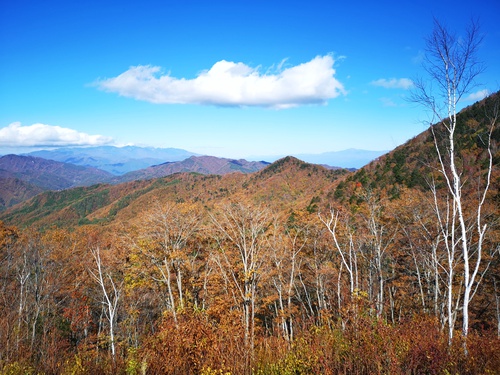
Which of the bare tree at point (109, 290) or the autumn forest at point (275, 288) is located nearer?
the autumn forest at point (275, 288)

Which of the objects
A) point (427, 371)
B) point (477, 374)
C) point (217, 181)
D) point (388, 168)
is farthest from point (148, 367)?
point (217, 181)

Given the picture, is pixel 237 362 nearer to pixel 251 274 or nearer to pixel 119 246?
pixel 251 274

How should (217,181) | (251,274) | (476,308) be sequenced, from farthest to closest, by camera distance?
(217,181), (476,308), (251,274)

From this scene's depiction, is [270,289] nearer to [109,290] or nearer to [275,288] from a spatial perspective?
[275,288]

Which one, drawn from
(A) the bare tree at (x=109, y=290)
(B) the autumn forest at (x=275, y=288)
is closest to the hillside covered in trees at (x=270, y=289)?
(B) the autumn forest at (x=275, y=288)

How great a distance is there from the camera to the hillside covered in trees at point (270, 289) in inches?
267

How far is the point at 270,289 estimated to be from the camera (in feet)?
84.0

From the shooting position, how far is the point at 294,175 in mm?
160375

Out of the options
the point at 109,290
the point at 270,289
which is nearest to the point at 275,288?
the point at 270,289

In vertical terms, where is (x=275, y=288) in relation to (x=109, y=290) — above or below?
below

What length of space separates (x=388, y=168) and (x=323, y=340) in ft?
237

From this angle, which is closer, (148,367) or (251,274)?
(148,367)

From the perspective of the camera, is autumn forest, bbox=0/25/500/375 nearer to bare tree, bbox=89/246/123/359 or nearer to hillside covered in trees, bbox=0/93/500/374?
hillside covered in trees, bbox=0/93/500/374

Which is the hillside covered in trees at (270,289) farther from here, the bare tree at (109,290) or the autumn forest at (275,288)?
the bare tree at (109,290)
